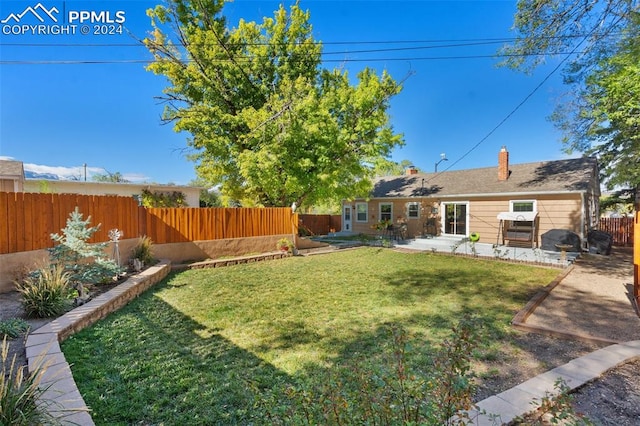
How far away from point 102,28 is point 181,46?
Result: 488cm

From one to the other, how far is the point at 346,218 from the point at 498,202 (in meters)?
9.75

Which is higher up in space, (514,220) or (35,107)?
(35,107)

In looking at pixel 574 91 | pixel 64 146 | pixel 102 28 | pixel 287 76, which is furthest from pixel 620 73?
Result: pixel 64 146

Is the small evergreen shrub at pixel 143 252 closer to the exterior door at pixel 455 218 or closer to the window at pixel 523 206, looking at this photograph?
the exterior door at pixel 455 218

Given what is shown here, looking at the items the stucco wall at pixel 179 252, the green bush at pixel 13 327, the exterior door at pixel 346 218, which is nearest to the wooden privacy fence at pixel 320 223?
the exterior door at pixel 346 218

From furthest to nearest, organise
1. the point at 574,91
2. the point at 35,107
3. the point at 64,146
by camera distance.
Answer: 1. the point at 64,146
2. the point at 35,107
3. the point at 574,91

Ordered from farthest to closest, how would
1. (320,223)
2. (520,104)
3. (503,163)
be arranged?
(320,223)
(503,163)
(520,104)

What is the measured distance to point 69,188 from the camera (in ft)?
54.0

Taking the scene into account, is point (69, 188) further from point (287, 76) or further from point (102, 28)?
Answer: point (287, 76)

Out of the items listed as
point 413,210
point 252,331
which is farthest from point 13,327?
point 413,210

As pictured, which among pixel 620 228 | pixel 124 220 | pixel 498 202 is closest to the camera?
pixel 124 220

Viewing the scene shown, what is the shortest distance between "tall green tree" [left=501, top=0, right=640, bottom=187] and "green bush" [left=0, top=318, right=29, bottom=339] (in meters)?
10.6

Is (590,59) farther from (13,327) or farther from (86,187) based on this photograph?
(86,187)

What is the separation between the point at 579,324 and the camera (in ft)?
15.0
